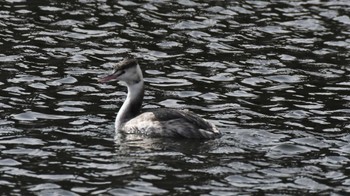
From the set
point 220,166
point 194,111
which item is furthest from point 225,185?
point 194,111

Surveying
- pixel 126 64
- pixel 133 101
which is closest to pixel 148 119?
pixel 133 101

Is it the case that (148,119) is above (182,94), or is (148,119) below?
above

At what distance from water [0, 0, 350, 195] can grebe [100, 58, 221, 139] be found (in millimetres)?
224

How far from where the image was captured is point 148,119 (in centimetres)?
1911

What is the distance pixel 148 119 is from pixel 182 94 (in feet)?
8.36

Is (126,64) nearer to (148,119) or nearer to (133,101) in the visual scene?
(133,101)

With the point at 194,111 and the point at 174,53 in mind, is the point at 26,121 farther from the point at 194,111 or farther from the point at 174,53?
the point at 174,53

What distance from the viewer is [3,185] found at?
15.8 m

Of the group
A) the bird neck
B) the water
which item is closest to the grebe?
the bird neck

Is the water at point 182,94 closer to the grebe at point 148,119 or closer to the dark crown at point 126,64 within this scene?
the grebe at point 148,119

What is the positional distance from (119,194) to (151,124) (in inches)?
144

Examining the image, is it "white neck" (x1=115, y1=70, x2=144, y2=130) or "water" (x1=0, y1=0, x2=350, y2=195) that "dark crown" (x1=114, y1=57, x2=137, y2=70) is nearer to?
"white neck" (x1=115, y1=70, x2=144, y2=130)

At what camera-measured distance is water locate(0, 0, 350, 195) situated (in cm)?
1642

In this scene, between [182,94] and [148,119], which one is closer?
[148,119]
